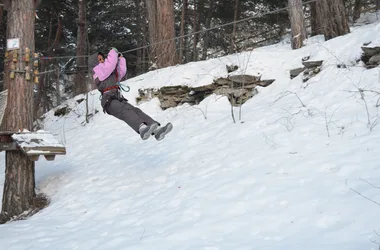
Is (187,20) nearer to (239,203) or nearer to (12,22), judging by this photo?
(12,22)

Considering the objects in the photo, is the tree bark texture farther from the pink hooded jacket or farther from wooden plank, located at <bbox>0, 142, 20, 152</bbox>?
wooden plank, located at <bbox>0, 142, 20, 152</bbox>

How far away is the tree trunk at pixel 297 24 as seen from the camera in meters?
7.17

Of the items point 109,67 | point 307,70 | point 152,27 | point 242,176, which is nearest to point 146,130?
point 109,67

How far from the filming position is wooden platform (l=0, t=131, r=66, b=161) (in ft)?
14.9

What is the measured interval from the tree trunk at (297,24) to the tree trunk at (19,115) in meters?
4.96

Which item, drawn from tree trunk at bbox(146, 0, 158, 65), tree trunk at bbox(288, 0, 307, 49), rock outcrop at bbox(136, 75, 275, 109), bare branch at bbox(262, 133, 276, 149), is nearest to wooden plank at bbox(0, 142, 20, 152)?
rock outcrop at bbox(136, 75, 275, 109)

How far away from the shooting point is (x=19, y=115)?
16.5ft

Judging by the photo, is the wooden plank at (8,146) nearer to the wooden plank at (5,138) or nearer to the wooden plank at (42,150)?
the wooden plank at (5,138)

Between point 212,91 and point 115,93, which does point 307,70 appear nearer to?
point 212,91

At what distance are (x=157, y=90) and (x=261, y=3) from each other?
784 cm

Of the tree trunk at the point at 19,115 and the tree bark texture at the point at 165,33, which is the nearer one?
the tree trunk at the point at 19,115

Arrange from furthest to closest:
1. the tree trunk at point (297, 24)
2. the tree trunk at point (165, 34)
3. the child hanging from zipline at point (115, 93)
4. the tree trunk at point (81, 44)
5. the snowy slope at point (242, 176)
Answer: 1. the tree trunk at point (81, 44)
2. the tree trunk at point (165, 34)
3. the tree trunk at point (297, 24)
4. the child hanging from zipline at point (115, 93)
5. the snowy slope at point (242, 176)

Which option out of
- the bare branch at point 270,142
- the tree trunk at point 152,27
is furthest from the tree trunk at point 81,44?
the bare branch at point 270,142

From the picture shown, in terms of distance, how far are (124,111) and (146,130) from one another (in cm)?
47
